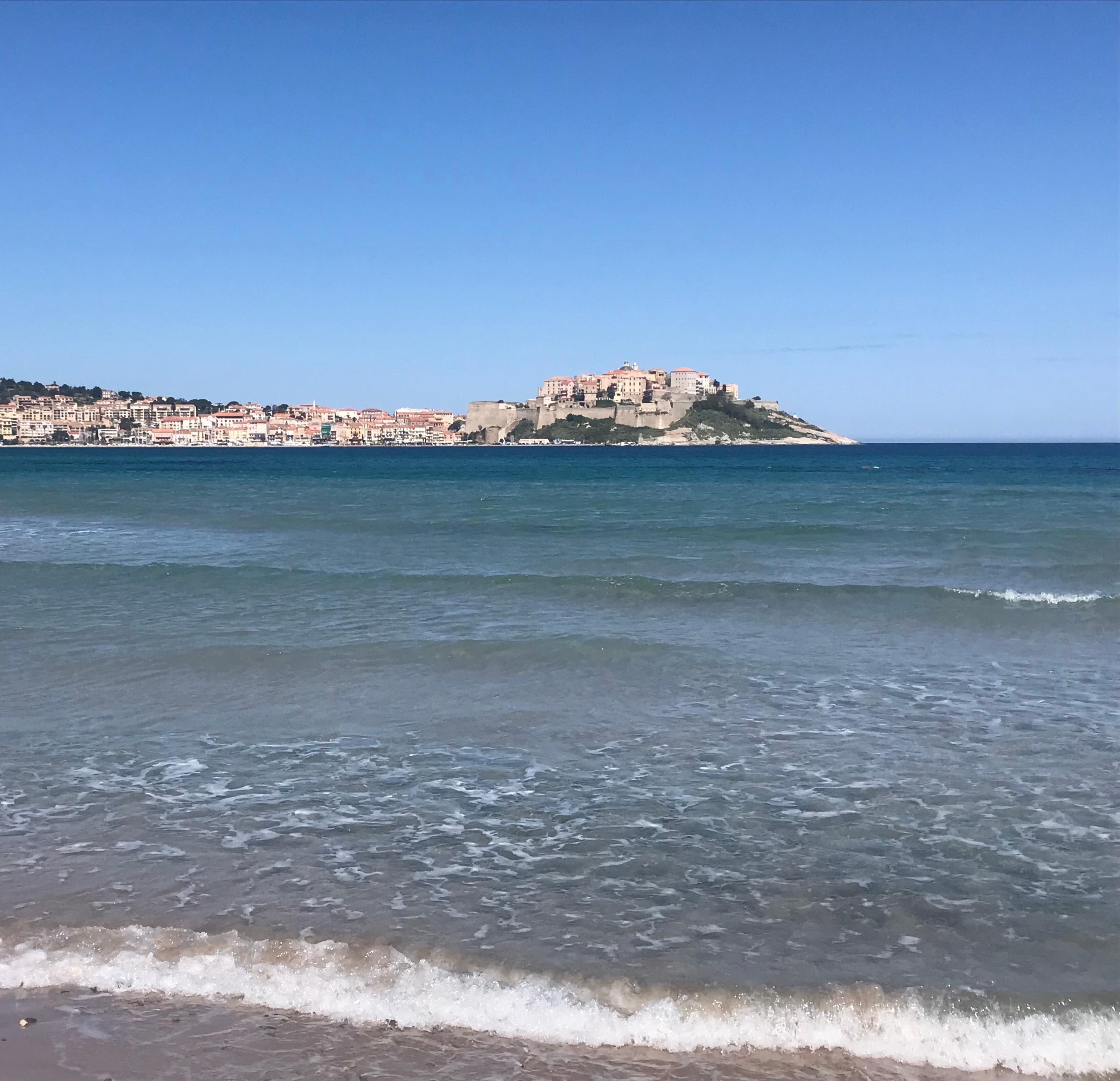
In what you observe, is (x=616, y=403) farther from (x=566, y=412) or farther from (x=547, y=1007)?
(x=547, y=1007)

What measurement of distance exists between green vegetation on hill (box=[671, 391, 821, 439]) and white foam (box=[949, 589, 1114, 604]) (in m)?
140

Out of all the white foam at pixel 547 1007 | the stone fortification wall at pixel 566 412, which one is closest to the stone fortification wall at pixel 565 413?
the stone fortification wall at pixel 566 412

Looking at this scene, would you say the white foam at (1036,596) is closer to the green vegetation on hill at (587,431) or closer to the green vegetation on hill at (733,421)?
the green vegetation on hill at (587,431)

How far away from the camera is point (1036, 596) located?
1365cm

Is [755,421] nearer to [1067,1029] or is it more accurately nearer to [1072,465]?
[1072,465]

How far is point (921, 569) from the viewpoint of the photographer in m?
16.5

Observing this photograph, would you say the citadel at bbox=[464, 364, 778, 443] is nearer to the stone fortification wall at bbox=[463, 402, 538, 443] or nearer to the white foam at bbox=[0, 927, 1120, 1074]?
the stone fortification wall at bbox=[463, 402, 538, 443]

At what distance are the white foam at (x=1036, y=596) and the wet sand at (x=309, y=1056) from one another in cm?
1089

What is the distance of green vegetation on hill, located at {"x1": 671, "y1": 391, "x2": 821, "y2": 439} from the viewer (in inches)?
6102

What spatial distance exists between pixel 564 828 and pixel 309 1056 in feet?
7.29

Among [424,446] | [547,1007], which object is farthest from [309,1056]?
[424,446]

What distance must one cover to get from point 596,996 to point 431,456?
115828 millimetres

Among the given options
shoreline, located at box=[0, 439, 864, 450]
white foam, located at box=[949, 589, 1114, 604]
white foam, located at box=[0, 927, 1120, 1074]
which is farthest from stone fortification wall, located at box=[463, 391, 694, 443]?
white foam, located at box=[0, 927, 1120, 1074]

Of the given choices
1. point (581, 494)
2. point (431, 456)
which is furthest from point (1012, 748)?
point (431, 456)
